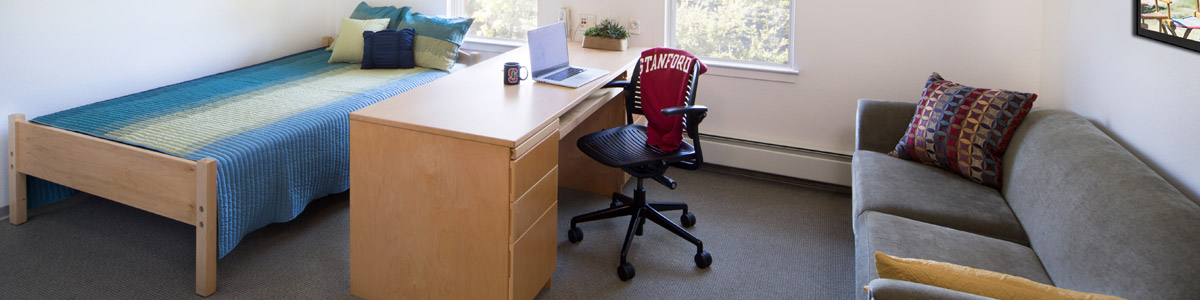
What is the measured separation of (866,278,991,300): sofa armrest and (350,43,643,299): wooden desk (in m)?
1.00

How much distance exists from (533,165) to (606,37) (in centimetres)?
154

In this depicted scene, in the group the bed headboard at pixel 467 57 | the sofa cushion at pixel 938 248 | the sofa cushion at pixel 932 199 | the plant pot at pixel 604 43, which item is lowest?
the sofa cushion at pixel 938 248

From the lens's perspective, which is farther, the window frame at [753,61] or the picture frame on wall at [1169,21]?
the window frame at [753,61]

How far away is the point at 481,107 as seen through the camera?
237 centimetres

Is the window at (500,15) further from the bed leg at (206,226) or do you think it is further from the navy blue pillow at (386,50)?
the bed leg at (206,226)

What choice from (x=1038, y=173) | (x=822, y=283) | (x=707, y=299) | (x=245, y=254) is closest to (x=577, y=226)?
(x=707, y=299)

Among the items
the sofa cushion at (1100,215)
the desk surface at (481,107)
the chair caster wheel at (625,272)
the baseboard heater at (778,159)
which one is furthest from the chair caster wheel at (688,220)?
the sofa cushion at (1100,215)

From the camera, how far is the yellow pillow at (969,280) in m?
1.44

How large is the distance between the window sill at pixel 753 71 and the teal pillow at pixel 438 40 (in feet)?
4.35

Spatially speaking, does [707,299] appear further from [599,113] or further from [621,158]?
[599,113]

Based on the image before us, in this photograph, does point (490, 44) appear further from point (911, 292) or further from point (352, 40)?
point (911, 292)

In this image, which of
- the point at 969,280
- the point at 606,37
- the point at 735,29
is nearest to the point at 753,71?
the point at 735,29

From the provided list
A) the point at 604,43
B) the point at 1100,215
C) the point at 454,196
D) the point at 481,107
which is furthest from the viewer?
the point at 604,43

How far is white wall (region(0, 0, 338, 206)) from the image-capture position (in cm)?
291
